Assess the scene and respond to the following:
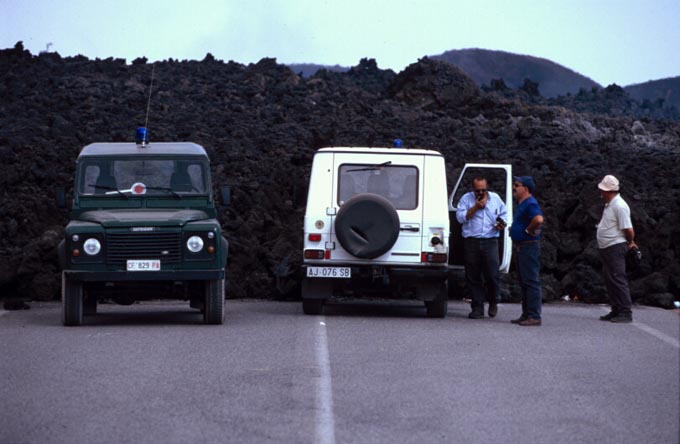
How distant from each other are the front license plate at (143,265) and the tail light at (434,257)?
3.52m

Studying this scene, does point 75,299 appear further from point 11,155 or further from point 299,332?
point 11,155

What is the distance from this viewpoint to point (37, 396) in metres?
10.0

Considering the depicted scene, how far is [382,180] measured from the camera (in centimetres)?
1714

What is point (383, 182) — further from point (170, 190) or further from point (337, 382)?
point (337, 382)

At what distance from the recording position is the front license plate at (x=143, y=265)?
15414mm

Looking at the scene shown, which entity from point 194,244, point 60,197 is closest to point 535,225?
point 194,244

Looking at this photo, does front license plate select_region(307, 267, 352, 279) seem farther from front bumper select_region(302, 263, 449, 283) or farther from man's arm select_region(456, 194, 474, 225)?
man's arm select_region(456, 194, 474, 225)

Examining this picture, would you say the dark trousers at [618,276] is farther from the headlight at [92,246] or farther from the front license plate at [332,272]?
the headlight at [92,246]

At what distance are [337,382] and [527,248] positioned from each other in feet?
20.2

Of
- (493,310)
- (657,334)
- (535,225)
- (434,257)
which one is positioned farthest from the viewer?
(493,310)

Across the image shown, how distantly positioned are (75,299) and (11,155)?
15.6m

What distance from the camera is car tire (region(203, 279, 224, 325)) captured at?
613 inches

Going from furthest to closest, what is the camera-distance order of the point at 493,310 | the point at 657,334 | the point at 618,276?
the point at 493,310 → the point at 618,276 → the point at 657,334

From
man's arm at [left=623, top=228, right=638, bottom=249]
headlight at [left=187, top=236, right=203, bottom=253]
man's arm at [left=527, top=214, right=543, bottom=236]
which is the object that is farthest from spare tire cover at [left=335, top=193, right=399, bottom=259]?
man's arm at [left=623, top=228, right=638, bottom=249]
